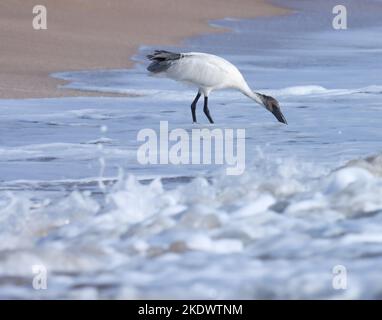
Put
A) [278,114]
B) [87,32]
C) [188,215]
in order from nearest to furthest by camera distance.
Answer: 1. [188,215]
2. [278,114]
3. [87,32]

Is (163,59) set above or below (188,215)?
above

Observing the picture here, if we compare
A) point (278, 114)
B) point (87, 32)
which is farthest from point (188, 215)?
point (87, 32)

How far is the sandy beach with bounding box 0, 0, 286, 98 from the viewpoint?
628 inches

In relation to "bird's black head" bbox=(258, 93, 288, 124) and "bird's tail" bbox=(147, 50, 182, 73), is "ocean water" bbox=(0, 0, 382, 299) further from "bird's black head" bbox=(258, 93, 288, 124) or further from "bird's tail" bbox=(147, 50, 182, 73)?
"bird's tail" bbox=(147, 50, 182, 73)

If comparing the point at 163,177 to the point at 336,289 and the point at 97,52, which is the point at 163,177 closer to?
the point at 336,289

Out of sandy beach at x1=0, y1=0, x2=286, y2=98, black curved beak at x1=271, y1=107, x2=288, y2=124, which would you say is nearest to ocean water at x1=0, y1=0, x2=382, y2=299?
black curved beak at x1=271, y1=107, x2=288, y2=124

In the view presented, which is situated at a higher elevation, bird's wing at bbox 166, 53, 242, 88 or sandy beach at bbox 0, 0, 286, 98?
sandy beach at bbox 0, 0, 286, 98

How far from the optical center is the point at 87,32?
21.9m

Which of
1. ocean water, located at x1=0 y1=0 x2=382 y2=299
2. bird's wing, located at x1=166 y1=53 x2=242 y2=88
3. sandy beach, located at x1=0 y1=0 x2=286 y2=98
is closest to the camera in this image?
ocean water, located at x1=0 y1=0 x2=382 y2=299

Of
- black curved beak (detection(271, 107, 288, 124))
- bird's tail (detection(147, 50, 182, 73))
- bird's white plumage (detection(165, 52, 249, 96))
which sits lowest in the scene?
black curved beak (detection(271, 107, 288, 124))

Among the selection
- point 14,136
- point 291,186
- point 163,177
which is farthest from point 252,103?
point 291,186

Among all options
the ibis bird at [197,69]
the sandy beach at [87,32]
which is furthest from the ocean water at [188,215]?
the sandy beach at [87,32]

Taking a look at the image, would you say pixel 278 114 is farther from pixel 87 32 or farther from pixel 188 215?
pixel 87 32

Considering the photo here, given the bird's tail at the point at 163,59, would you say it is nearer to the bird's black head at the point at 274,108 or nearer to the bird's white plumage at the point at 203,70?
the bird's white plumage at the point at 203,70
